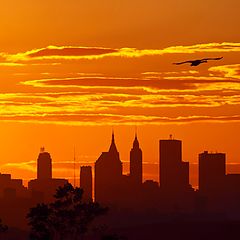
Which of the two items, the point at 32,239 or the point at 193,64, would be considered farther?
the point at 32,239

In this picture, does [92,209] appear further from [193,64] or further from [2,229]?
[193,64]

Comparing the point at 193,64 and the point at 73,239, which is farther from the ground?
the point at 193,64

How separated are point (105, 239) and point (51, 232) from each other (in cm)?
1192

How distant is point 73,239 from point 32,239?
402 cm

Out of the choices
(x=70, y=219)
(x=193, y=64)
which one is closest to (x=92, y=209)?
(x=70, y=219)

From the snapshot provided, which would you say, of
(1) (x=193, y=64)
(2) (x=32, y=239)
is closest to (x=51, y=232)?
(2) (x=32, y=239)

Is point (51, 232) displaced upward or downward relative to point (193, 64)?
downward

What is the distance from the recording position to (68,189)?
13975 cm

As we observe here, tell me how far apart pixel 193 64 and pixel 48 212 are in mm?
22130

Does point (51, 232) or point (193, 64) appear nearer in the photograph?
point (193, 64)

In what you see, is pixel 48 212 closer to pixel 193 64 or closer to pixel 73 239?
pixel 73 239

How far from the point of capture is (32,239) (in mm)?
142250

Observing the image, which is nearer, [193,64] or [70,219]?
[193,64]

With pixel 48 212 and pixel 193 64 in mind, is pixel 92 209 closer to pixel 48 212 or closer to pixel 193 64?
pixel 48 212
